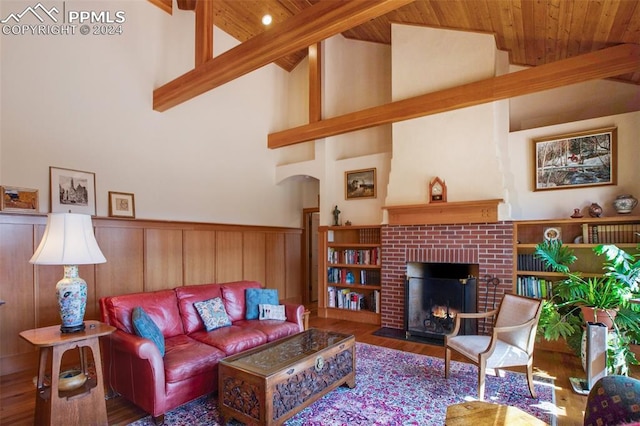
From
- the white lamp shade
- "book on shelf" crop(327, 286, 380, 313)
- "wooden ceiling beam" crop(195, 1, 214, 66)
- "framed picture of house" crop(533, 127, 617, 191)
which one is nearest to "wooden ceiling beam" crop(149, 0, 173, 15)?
"wooden ceiling beam" crop(195, 1, 214, 66)

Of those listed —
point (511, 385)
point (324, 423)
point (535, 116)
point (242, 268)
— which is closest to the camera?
point (324, 423)

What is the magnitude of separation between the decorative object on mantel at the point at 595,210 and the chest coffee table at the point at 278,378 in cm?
331

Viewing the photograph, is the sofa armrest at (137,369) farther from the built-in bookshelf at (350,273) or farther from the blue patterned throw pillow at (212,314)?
the built-in bookshelf at (350,273)

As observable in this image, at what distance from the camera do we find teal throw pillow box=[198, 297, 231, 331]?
3.51 metres

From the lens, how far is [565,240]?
13.7ft

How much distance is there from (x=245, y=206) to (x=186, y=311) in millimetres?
2940

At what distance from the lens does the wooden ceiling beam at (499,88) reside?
3.42m

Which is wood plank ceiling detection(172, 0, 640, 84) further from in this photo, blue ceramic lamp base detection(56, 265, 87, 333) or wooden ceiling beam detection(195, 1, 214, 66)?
blue ceramic lamp base detection(56, 265, 87, 333)

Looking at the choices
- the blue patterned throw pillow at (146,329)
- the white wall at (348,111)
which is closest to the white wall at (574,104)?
the white wall at (348,111)

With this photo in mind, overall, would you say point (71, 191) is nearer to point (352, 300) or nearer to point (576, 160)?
point (352, 300)

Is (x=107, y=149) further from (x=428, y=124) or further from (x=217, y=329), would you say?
(x=428, y=124)

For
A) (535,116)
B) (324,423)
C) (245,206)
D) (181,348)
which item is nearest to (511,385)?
(324,423)

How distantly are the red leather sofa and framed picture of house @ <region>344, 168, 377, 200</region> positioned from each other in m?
2.68

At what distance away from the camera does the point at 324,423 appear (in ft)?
8.29
